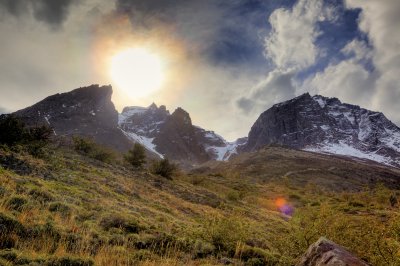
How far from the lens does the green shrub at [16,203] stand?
869 centimetres

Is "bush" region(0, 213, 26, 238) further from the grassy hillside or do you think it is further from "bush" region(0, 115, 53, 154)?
"bush" region(0, 115, 53, 154)

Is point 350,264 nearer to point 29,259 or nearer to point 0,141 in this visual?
point 29,259

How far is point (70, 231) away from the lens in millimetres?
8211

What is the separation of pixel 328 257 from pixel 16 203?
7.67 m

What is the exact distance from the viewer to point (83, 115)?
177 meters

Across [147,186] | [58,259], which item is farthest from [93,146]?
[58,259]

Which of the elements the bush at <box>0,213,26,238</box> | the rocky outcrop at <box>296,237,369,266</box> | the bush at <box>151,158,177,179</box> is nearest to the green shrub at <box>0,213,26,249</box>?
the bush at <box>0,213,26,238</box>

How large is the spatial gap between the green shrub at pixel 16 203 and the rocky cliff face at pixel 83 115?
485ft

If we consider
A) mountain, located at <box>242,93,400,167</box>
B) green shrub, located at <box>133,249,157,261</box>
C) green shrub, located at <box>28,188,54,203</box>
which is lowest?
green shrub, located at <box>133,249,157,261</box>

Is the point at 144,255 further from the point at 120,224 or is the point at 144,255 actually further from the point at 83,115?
A: the point at 83,115

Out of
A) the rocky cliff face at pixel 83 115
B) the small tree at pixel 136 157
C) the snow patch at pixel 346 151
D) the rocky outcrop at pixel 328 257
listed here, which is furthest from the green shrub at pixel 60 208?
the snow patch at pixel 346 151

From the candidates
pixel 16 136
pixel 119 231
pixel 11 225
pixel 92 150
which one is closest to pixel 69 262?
pixel 11 225

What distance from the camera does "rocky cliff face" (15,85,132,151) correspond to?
158887 mm

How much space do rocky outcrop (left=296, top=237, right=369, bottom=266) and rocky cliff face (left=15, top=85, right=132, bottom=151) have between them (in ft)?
500
